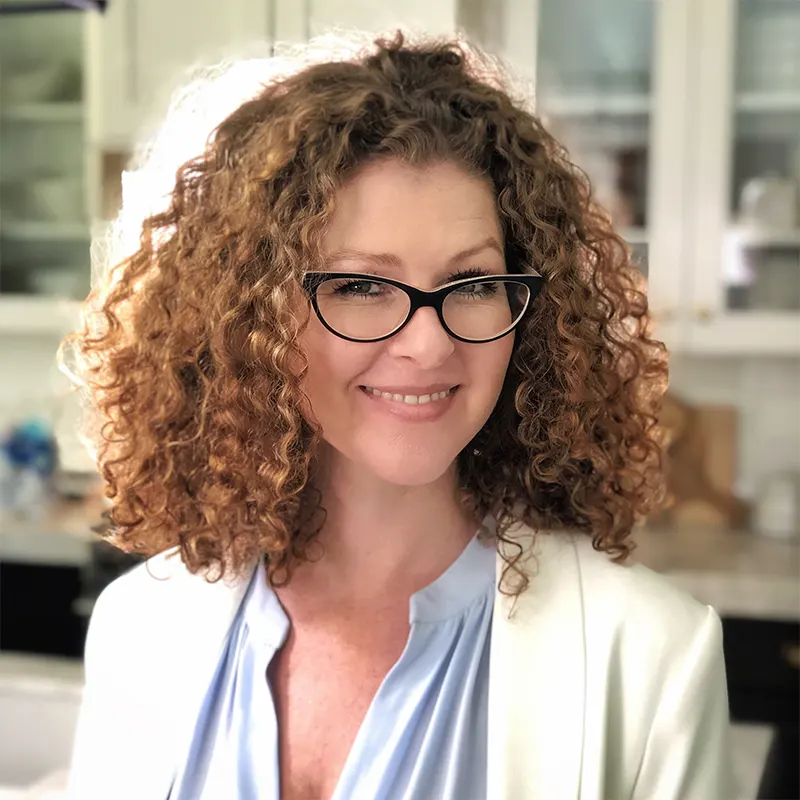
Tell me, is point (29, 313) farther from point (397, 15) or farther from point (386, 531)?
point (386, 531)

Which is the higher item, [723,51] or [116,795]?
[723,51]

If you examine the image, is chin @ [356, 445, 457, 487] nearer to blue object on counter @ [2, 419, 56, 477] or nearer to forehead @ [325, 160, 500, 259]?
forehead @ [325, 160, 500, 259]

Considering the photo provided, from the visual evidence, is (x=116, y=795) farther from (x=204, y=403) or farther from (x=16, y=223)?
(x=16, y=223)

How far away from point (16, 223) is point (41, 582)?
94 centimetres

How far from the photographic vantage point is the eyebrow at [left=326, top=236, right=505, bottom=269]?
2.52 feet

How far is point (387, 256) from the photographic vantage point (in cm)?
77

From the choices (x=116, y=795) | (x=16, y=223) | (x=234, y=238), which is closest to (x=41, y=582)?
(x=16, y=223)

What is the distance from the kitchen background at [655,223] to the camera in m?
1.99

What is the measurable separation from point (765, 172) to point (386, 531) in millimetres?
1721

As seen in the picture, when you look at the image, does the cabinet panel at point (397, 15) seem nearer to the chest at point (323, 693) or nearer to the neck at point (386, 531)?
the neck at point (386, 531)

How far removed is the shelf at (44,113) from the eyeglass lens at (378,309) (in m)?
1.91

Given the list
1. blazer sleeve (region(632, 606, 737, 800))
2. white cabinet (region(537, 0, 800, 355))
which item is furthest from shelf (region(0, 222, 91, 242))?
blazer sleeve (region(632, 606, 737, 800))

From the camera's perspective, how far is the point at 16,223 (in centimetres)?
248

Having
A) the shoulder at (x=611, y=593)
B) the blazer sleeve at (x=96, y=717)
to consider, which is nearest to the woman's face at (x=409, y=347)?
the shoulder at (x=611, y=593)
